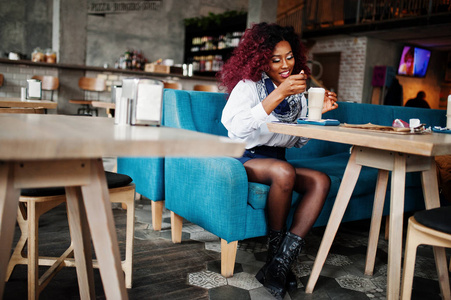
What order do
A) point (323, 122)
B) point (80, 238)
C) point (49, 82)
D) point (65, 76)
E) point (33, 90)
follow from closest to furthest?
point (80, 238), point (323, 122), point (33, 90), point (49, 82), point (65, 76)

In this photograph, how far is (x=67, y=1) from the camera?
6.30 meters

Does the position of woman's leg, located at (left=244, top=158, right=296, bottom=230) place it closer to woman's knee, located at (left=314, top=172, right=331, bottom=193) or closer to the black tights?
the black tights

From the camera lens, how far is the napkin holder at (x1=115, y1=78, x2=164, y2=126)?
1.16 m

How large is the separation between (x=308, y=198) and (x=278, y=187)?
155mm

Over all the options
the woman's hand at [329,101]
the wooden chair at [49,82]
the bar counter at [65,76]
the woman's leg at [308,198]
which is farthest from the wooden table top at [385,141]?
the wooden chair at [49,82]

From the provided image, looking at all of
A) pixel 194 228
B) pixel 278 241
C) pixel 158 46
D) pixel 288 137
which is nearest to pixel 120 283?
pixel 278 241

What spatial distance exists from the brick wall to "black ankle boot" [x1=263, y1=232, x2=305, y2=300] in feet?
25.2

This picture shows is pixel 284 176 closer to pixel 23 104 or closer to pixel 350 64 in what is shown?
pixel 23 104

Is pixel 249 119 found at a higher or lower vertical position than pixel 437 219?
higher

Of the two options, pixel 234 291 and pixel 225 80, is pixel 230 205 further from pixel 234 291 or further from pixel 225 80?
pixel 225 80

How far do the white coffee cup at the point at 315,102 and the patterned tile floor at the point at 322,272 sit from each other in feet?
2.50

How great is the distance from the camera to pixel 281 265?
1.67m

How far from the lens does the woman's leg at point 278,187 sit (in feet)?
5.70

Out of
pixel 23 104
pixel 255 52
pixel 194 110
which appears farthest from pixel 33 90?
pixel 255 52
